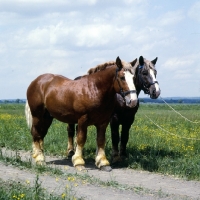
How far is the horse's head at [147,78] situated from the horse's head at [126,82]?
0.62 metres

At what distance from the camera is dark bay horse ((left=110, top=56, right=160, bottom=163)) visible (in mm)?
8884

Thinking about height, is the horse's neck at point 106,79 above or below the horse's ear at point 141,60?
below

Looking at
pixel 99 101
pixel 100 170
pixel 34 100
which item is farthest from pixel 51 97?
pixel 100 170

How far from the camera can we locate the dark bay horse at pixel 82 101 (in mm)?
8555

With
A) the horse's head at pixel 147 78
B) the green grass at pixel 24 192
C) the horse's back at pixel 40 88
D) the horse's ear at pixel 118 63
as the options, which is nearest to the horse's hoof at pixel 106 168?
the horse's head at pixel 147 78

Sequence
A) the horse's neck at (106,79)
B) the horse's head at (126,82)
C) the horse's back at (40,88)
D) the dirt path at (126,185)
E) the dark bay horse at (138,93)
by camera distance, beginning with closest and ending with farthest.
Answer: the dirt path at (126,185) < the horse's head at (126,82) < the horse's neck at (106,79) < the dark bay horse at (138,93) < the horse's back at (40,88)

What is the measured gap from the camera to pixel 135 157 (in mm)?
9867

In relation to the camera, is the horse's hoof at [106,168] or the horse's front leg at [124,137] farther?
the horse's front leg at [124,137]

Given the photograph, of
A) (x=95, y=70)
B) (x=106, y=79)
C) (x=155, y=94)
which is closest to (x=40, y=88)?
(x=95, y=70)

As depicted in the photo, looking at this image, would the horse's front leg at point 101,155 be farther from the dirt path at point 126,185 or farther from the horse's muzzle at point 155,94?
the horse's muzzle at point 155,94

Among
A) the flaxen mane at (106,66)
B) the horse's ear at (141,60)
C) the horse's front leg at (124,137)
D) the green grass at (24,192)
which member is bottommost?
the green grass at (24,192)

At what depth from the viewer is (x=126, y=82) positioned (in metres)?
8.28

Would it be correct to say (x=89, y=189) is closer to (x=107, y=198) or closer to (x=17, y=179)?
(x=107, y=198)

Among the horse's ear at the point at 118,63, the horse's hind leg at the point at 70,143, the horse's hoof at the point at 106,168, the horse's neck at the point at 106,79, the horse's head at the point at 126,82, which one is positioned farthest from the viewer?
the horse's hind leg at the point at 70,143
